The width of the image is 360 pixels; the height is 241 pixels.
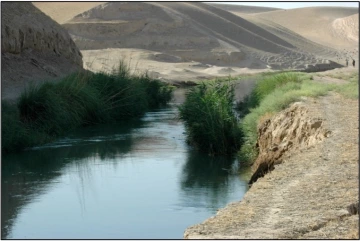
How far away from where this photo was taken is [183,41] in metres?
74.8

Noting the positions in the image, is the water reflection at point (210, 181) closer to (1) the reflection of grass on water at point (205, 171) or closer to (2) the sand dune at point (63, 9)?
(1) the reflection of grass on water at point (205, 171)

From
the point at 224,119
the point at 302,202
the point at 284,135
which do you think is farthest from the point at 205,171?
the point at 302,202

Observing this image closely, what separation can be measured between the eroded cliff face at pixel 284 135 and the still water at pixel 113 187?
62cm

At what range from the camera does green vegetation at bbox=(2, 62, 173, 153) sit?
19594 millimetres

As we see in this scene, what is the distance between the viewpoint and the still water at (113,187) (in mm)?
11547

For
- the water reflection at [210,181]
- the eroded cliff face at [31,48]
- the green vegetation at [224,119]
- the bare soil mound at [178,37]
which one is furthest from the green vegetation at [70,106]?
the bare soil mound at [178,37]

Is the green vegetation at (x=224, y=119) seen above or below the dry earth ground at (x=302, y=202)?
below

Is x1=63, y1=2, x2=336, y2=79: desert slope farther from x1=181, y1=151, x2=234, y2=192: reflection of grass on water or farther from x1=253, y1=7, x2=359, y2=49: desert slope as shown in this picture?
x1=181, y1=151, x2=234, y2=192: reflection of grass on water

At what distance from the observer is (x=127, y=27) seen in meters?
76.3

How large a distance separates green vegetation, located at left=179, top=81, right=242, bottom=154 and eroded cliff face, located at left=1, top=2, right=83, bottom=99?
933cm

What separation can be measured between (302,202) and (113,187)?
6.38m

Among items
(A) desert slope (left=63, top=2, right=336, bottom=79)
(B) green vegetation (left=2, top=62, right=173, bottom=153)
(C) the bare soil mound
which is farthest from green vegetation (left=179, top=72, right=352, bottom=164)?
(C) the bare soil mound

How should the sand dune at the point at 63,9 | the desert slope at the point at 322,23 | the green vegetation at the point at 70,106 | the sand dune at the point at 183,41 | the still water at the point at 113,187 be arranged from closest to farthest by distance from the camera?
the still water at the point at 113,187 → the green vegetation at the point at 70,106 → the sand dune at the point at 183,41 → the sand dune at the point at 63,9 → the desert slope at the point at 322,23

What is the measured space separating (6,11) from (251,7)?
141 m
